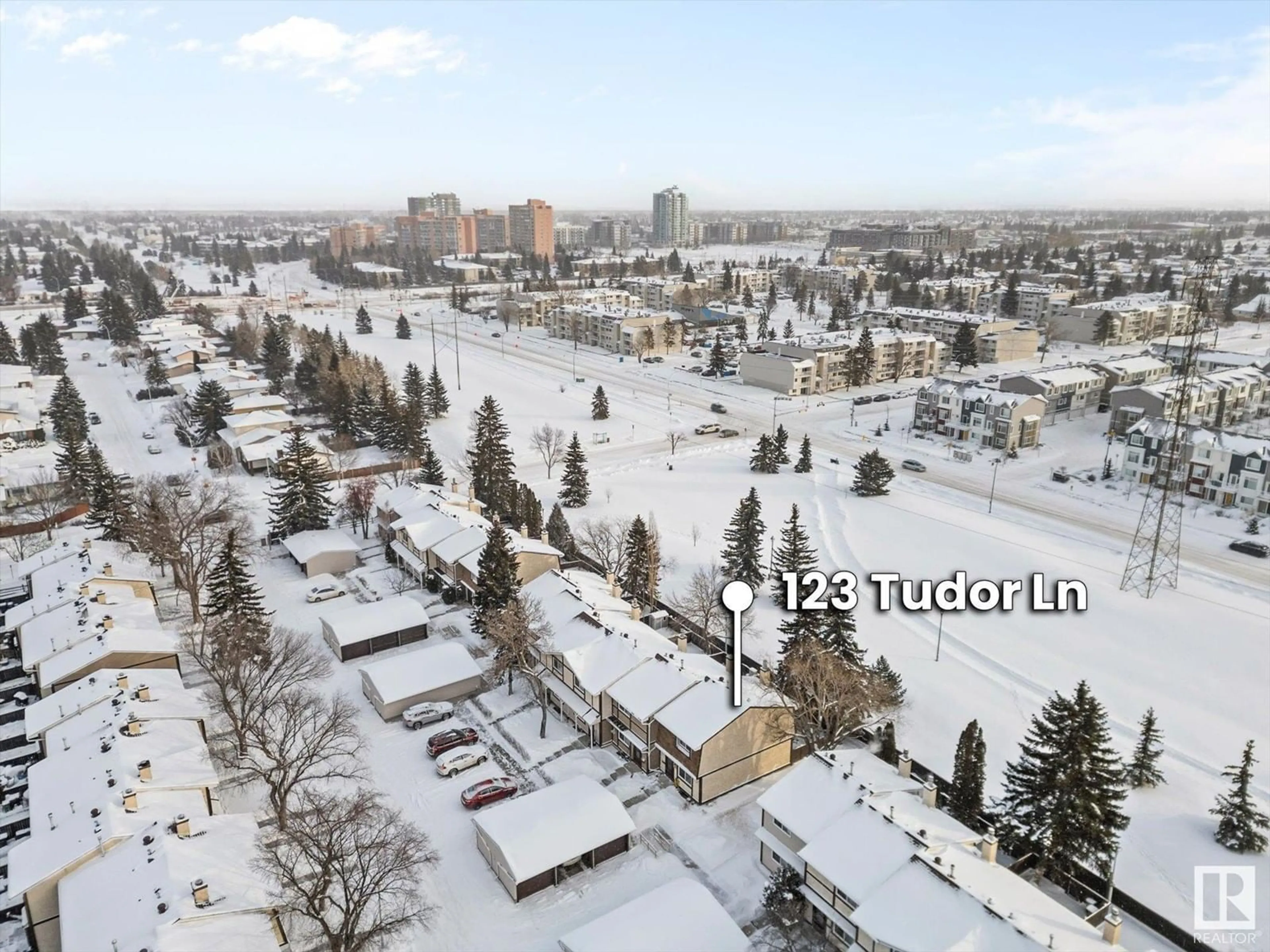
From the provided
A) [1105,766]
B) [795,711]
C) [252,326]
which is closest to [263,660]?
[795,711]

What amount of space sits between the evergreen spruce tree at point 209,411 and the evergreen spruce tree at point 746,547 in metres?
39.6

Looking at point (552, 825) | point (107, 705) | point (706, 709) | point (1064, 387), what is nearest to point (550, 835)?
point (552, 825)

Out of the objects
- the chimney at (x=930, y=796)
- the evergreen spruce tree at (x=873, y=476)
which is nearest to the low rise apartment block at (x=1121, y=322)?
the evergreen spruce tree at (x=873, y=476)

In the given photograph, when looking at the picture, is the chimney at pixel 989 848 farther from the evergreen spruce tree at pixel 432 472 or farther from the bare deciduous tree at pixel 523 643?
the evergreen spruce tree at pixel 432 472

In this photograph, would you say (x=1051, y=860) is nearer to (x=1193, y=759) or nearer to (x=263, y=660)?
(x=1193, y=759)

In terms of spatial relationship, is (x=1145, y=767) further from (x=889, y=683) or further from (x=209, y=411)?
(x=209, y=411)

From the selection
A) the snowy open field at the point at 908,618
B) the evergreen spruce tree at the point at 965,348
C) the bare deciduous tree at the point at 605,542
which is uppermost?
the evergreen spruce tree at the point at 965,348

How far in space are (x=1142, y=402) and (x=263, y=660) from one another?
5737 centimetres

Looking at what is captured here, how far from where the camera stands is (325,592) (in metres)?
33.9

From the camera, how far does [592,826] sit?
64.5 ft

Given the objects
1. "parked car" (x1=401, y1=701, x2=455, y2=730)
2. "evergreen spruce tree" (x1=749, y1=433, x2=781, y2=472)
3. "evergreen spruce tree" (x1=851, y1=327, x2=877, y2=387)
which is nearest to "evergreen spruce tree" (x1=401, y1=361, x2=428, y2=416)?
"evergreen spruce tree" (x1=749, y1=433, x2=781, y2=472)

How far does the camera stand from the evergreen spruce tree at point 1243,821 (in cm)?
2003

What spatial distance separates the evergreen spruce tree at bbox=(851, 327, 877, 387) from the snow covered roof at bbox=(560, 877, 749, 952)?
2507 inches

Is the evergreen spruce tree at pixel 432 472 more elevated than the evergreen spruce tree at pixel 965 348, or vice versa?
the evergreen spruce tree at pixel 965 348
